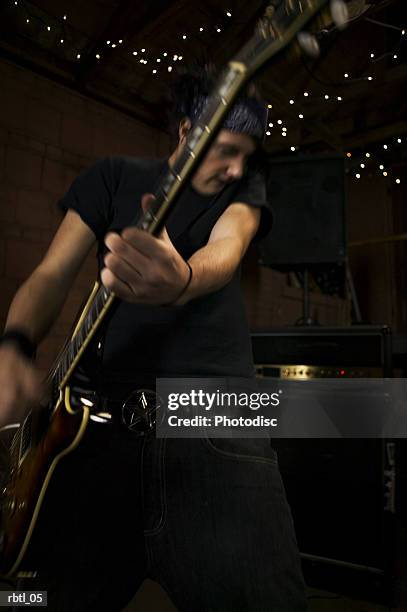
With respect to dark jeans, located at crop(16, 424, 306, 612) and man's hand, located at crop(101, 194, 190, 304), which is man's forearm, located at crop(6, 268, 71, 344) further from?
man's hand, located at crop(101, 194, 190, 304)

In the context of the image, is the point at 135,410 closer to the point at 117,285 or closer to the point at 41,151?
the point at 117,285

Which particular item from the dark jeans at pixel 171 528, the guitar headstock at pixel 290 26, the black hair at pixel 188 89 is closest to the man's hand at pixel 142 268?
the guitar headstock at pixel 290 26

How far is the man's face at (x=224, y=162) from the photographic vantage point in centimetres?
71

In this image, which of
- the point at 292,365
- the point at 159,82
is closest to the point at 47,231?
the point at 159,82

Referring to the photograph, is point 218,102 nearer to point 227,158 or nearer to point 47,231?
point 227,158

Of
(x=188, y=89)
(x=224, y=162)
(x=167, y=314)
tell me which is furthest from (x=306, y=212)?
(x=167, y=314)

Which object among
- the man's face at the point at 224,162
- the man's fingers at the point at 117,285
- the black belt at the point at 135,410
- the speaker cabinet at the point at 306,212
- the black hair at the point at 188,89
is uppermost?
the speaker cabinet at the point at 306,212

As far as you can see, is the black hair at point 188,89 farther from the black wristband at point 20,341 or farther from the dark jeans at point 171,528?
the dark jeans at point 171,528

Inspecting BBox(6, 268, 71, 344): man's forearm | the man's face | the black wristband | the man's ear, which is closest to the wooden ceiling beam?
the man's ear

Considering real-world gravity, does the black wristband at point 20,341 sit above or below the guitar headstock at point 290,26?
below

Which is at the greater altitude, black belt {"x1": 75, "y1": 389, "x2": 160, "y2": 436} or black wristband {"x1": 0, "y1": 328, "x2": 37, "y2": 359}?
black wristband {"x1": 0, "y1": 328, "x2": 37, "y2": 359}

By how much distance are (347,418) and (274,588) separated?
40.0 inches

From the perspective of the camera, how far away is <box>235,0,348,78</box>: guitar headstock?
1.25 ft

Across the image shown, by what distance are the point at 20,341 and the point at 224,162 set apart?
447mm
